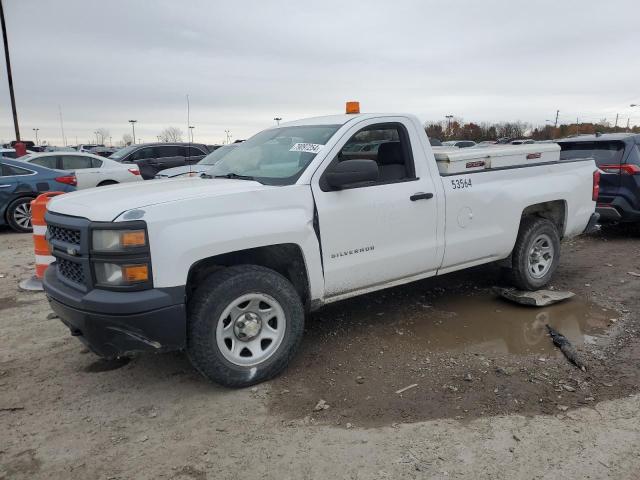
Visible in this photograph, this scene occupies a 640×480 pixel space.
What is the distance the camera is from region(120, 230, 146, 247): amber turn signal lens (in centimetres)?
309

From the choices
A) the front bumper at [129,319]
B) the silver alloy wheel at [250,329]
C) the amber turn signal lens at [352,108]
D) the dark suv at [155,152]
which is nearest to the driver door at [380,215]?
the amber turn signal lens at [352,108]

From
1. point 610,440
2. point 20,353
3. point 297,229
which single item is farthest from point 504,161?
point 20,353

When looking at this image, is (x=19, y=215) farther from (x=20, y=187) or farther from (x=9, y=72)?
(x=9, y=72)

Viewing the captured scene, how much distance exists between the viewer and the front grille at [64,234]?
3.35m

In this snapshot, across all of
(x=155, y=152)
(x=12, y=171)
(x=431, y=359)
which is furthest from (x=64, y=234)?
(x=155, y=152)

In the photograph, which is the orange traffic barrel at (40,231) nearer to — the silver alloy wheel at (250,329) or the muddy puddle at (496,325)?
the silver alloy wheel at (250,329)

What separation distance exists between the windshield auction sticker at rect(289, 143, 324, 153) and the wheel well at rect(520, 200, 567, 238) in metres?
2.70

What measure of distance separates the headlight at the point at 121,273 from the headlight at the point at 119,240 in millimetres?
104

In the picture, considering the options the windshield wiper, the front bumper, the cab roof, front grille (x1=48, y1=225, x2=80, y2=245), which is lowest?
the front bumper

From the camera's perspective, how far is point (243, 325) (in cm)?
357

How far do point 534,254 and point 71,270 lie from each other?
15.0ft

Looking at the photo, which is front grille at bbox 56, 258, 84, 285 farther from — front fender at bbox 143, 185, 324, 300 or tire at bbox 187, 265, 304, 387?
tire at bbox 187, 265, 304, 387

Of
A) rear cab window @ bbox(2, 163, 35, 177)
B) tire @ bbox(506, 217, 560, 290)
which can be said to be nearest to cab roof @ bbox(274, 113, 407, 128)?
tire @ bbox(506, 217, 560, 290)

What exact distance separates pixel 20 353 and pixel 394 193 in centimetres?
340
